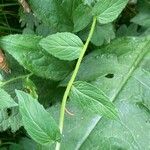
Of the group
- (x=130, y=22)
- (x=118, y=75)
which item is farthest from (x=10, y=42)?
(x=130, y=22)

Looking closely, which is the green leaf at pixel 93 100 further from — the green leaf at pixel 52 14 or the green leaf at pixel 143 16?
the green leaf at pixel 143 16

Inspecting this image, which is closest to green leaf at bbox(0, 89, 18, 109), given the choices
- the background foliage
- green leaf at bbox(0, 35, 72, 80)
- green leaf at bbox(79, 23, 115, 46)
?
the background foliage

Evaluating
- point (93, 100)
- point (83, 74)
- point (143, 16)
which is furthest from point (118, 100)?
point (143, 16)

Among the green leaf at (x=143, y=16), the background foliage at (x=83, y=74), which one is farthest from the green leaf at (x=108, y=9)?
the green leaf at (x=143, y=16)

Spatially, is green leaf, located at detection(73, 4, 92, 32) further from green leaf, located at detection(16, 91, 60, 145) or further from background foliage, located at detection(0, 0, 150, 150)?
green leaf, located at detection(16, 91, 60, 145)

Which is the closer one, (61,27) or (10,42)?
(10,42)

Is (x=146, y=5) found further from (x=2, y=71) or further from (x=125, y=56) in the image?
(x=2, y=71)

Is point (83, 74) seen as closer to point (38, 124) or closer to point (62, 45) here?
point (62, 45)
